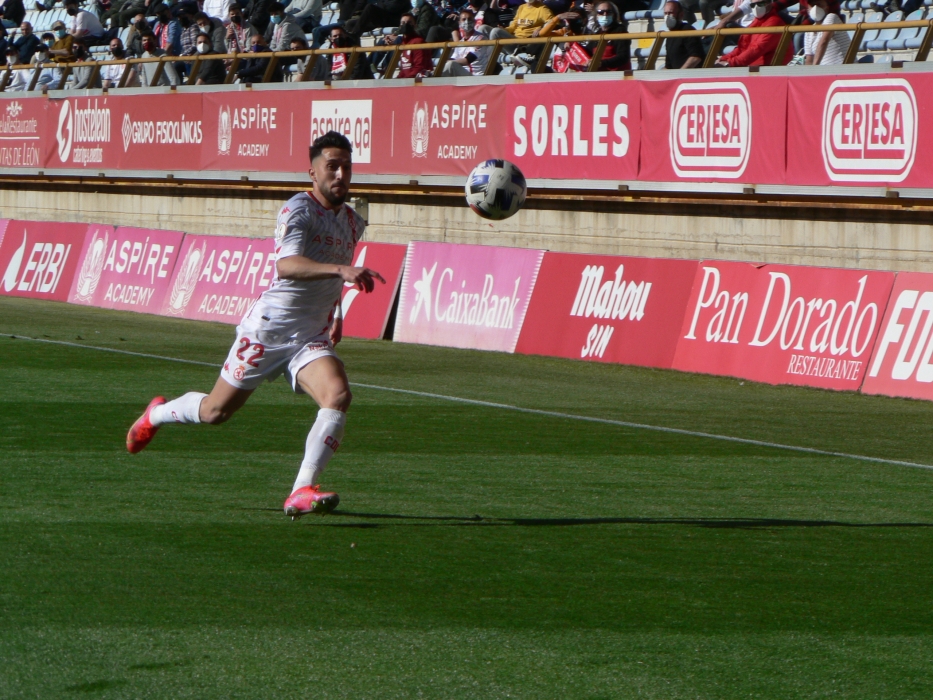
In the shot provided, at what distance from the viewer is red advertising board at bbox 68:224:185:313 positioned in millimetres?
26125

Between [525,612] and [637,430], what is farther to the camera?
[637,430]

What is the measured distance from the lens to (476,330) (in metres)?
20.3

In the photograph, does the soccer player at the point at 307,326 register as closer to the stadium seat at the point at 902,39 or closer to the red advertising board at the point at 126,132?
the stadium seat at the point at 902,39

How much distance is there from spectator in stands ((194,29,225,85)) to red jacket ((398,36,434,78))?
488 centimetres

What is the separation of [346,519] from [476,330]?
1225 centimetres

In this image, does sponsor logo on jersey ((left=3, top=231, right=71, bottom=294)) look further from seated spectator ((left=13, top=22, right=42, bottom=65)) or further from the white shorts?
the white shorts

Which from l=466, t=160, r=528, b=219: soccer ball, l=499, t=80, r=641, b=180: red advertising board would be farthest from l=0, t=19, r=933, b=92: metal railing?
l=466, t=160, r=528, b=219: soccer ball

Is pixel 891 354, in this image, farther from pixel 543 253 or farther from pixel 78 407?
pixel 78 407

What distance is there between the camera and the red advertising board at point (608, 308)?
1789 centimetres

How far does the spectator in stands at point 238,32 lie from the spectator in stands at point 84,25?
6584 millimetres

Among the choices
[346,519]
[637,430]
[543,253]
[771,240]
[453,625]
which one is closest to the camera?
[453,625]

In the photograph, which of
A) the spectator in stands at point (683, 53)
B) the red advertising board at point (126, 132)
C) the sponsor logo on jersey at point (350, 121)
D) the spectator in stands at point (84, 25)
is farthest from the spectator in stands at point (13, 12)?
the spectator in stands at point (683, 53)

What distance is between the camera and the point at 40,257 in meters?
29.2

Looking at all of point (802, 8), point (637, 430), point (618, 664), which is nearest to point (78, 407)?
point (637, 430)
